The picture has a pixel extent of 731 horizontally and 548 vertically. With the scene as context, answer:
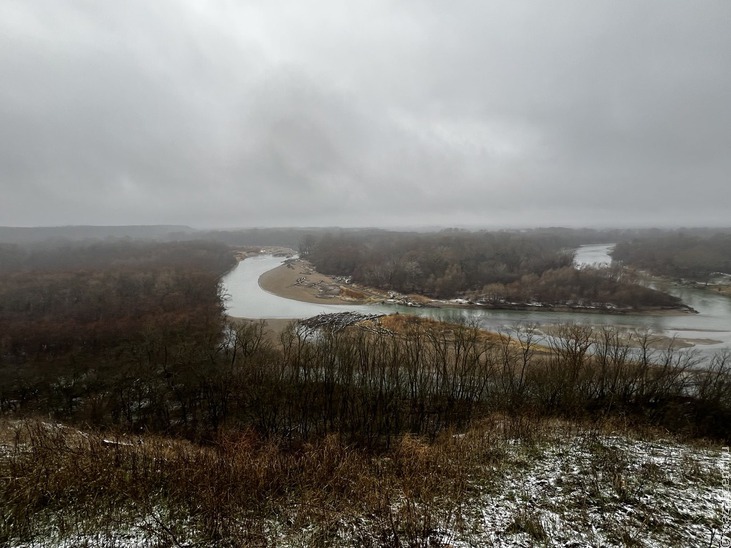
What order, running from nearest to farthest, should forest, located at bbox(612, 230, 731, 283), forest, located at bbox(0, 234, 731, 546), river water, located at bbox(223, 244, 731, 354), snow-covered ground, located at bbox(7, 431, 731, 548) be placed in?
snow-covered ground, located at bbox(7, 431, 731, 548), forest, located at bbox(0, 234, 731, 546), river water, located at bbox(223, 244, 731, 354), forest, located at bbox(612, 230, 731, 283)

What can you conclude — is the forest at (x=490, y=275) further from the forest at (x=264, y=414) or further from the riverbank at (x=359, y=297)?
the forest at (x=264, y=414)

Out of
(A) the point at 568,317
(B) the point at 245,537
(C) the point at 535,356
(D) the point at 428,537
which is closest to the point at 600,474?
(D) the point at 428,537

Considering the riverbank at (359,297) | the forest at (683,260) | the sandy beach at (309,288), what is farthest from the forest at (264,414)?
the forest at (683,260)

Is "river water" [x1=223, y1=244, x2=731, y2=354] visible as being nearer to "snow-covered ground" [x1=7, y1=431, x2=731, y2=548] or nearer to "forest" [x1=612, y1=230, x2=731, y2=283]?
"forest" [x1=612, y1=230, x2=731, y2=283]

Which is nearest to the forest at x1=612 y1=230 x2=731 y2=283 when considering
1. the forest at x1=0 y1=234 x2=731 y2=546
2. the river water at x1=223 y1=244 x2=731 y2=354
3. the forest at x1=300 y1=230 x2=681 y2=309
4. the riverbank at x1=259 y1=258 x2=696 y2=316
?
the river water at x1=223 y1=244 x2=731 y2=354

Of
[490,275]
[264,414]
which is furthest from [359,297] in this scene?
[264,414]

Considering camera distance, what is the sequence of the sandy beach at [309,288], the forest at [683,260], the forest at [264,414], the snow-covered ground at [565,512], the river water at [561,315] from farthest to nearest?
the forest at [683,260] → the sandy beach at [309,288] → the river water at [561,315] → the forest at [264,414] → the snow-covered ground at [565,512]

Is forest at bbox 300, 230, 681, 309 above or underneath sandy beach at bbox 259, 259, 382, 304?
above

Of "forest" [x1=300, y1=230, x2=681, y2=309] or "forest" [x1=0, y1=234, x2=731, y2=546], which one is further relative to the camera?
"forest" [x1=300, y1=230, x2=681, y2=309]
